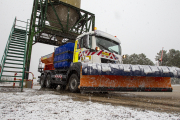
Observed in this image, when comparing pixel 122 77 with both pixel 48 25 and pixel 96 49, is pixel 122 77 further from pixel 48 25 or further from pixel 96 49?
pixel 48 25

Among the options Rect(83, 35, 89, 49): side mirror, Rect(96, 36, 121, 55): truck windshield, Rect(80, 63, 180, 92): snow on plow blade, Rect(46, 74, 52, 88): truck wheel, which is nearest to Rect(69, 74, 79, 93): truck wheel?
Rect(80, 63, 180, 92): snow on plow blade

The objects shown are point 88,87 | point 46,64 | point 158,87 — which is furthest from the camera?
point 46,64

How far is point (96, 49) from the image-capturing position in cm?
557

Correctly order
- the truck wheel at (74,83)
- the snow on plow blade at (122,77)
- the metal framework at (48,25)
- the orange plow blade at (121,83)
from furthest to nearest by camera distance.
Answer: the metal framework at (48,25)
the truck wheel at (74,83)
the orange plow blade at (121,83)
the snow on plow blade at (122,77)

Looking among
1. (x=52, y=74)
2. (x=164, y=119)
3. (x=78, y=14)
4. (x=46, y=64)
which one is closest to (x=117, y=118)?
(x=164, y=119)

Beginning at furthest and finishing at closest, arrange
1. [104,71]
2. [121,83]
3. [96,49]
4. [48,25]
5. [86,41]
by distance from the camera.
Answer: [48,25] < [86,41] < [96,49] < [121,83] < [104,71]

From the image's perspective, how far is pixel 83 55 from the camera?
5836 millimetres

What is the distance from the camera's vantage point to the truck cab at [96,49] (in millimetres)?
5590

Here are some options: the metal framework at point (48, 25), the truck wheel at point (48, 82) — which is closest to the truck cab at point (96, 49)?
the truck wheel at point (48, 82)

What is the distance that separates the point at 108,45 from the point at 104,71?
195cm

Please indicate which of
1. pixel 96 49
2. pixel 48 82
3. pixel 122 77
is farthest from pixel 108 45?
pixel 48 82

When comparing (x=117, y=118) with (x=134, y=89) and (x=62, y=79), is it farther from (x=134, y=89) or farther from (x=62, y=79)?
(x=62, y=79)

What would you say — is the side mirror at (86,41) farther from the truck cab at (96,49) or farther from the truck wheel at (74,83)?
the truck wheel at (74,83)

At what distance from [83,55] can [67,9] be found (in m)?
9.12
